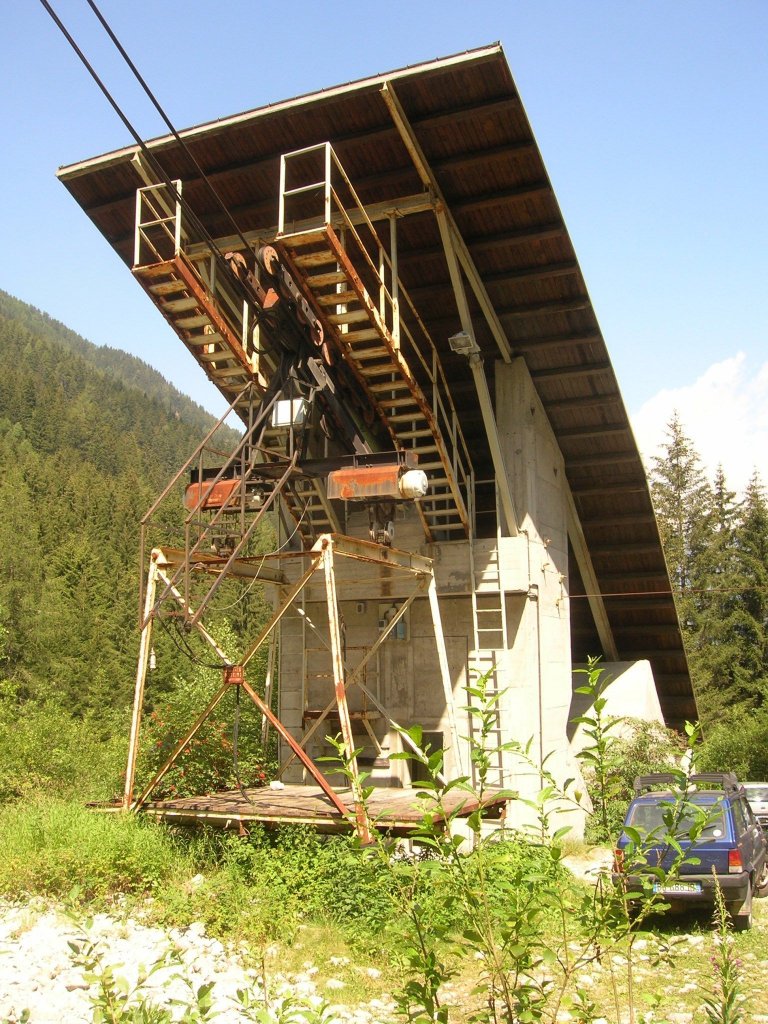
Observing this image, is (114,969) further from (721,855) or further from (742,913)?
(742,913)

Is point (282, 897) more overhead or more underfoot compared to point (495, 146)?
more underfoot

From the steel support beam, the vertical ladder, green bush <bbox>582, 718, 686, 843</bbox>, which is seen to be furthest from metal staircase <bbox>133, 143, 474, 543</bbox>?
green bush <bbox>582, 718, 686, 843</bbox>

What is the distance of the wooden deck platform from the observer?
33.2 ft

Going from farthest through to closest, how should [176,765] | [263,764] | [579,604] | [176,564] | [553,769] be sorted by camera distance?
[579,604] → [553,769] → [263,764] → [176,765] → [176,564]

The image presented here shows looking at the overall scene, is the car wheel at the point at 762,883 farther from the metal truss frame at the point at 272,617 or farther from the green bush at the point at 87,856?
the green bush at the point at 87,856

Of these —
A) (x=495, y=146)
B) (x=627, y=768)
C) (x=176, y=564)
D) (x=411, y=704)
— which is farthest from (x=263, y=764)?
(x=495, y=146)

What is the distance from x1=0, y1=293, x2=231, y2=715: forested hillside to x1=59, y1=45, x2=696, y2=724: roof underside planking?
1633 centimetres

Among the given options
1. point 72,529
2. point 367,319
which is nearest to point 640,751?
point 367,319

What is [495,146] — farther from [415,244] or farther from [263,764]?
[263,764]

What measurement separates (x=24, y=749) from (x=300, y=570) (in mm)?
7877

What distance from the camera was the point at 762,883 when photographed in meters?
11.7

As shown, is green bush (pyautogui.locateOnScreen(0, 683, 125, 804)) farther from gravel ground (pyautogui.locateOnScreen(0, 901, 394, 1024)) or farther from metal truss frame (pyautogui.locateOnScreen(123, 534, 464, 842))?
gravel ground (pyautogui.locateOnScreen(0, 901, 394, 1024))

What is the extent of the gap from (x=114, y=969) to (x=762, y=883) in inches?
334

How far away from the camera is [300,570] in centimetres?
1596
